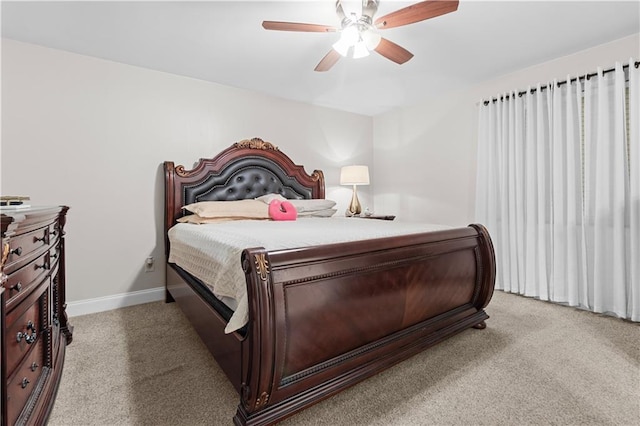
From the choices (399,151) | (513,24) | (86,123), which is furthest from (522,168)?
(86,123)

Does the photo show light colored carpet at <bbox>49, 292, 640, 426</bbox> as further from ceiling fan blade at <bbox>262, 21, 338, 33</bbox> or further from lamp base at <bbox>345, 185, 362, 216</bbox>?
lamp base at <bbox>345, 185, 362, 216</bbox>

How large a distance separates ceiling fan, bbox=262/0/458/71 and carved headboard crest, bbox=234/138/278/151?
5.49ft

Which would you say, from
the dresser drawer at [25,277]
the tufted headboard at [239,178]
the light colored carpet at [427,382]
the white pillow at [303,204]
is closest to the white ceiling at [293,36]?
the tufted headboard at [239,178]

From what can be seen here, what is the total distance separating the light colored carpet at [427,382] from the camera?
1.36 metres

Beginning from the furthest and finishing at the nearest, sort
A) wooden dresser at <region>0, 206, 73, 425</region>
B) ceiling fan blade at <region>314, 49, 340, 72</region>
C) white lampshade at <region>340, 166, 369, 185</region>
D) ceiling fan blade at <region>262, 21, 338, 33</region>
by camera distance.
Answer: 1. white lampshade at <region>340, 166, 369, 185</region>
2. ceiling fan blade at <region>314, 49, 340, 72</region>
3. ceiling fan blade at <region>262, 21, 338, 33</region>
4. wooden dresser at <region>0, 206, 73, 425</region>

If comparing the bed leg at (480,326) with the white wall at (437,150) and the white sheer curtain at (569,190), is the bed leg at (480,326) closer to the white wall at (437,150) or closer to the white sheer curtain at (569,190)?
the white sheer curtain at (569,190)

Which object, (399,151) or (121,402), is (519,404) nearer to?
(121,402)

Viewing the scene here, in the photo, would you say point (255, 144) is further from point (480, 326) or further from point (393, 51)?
point (480, 326)

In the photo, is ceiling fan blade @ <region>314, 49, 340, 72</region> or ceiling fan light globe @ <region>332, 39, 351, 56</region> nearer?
ceiling fan light globe @ <region>332, 39, 351, 56</region>

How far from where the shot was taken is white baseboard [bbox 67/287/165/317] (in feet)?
8.73

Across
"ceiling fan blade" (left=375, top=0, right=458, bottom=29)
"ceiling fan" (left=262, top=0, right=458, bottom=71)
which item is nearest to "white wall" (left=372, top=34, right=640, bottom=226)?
"ceiling fan" (left=262, top=0, right=458, bottom=71)

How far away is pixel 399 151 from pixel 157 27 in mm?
3222

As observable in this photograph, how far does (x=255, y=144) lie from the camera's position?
11.6ft

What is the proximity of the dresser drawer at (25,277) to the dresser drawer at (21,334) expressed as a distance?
0.19 ft
